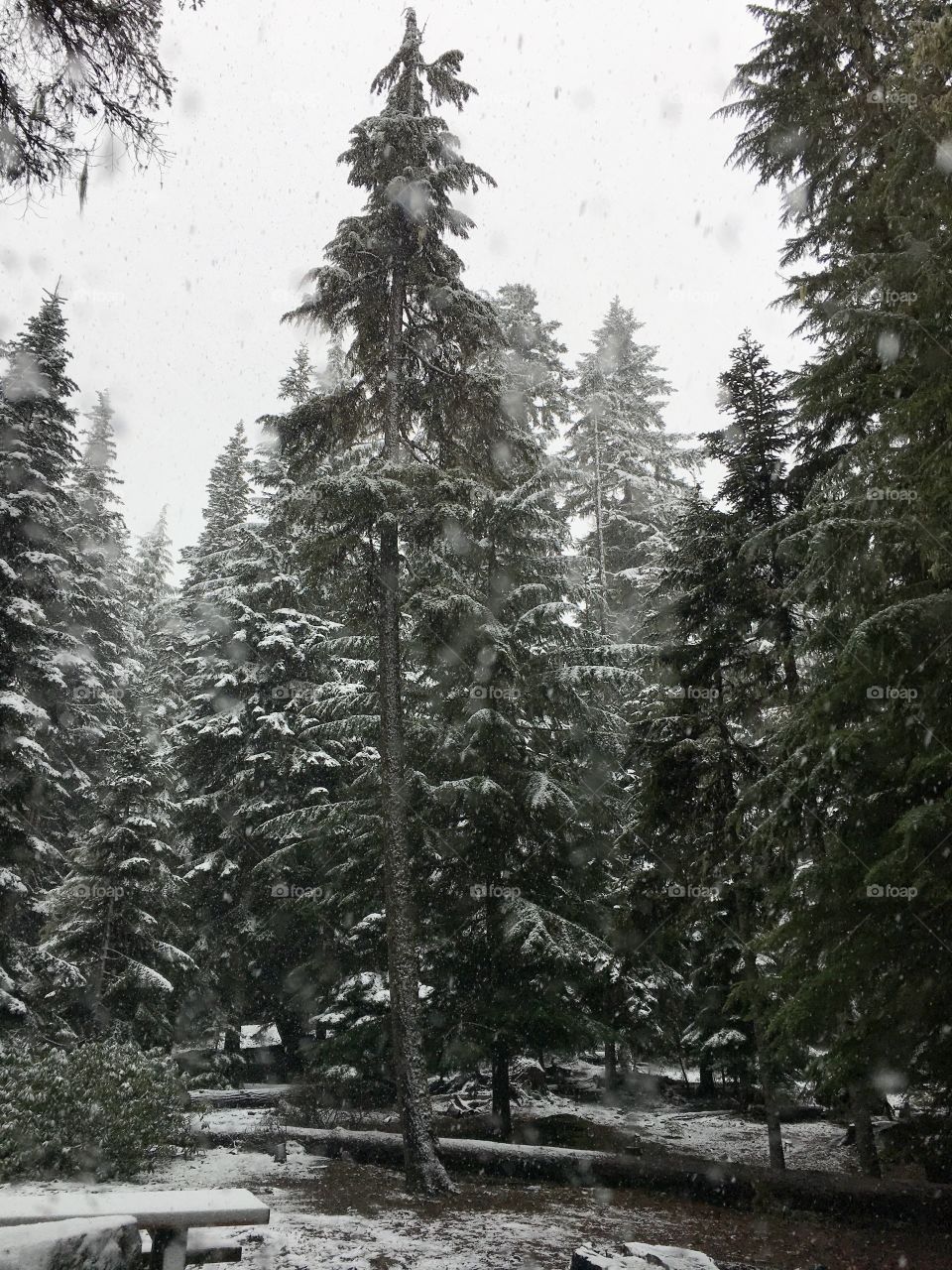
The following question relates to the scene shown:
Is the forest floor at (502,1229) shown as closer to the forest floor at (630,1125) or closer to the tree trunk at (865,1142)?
the tree trunk at (865,1142)

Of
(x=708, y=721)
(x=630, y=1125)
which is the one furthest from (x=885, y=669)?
(x=630, y=1125)

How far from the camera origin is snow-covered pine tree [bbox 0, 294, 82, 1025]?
15.6 meters

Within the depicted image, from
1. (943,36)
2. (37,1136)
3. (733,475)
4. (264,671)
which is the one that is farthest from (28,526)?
(943,36)

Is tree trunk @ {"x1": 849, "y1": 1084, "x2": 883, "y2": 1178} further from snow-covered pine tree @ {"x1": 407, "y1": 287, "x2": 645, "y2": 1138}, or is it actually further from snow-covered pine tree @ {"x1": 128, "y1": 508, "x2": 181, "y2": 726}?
snow-covered pine tree @ {"x1": 128, "y1": 508, "x2": 181, "y2": 726}

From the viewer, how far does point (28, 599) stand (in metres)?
17.0

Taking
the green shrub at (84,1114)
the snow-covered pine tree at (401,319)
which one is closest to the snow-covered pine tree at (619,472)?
the snow-covered pine tree at (401,319)

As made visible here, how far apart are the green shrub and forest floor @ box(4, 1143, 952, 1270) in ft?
1.34

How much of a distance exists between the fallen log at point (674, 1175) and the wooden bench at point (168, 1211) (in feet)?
23.8

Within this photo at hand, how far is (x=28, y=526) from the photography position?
17.4 meters

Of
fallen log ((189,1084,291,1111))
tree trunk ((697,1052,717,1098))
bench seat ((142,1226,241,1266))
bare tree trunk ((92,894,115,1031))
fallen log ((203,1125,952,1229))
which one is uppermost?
bare tree trunk ((92,894,115,1031))

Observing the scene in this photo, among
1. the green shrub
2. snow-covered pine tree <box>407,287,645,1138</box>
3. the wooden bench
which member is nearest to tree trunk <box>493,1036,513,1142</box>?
snow-covered pine tree <box>407,287,645,1138</box>

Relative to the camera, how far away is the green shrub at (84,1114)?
35.1 ft

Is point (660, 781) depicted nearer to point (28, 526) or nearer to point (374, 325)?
point (374, 325)

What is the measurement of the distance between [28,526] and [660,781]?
14108 millimetres
